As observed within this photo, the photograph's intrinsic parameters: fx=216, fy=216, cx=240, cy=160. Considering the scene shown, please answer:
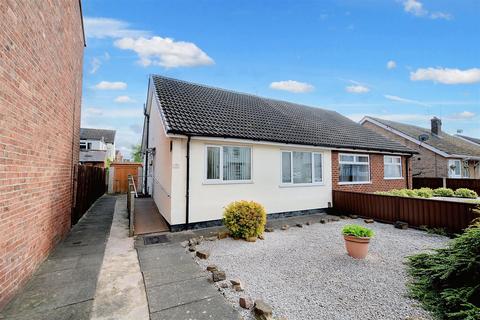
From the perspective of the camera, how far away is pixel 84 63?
876cm

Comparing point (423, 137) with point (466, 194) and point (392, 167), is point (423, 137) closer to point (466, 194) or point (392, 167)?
point (466, 194)

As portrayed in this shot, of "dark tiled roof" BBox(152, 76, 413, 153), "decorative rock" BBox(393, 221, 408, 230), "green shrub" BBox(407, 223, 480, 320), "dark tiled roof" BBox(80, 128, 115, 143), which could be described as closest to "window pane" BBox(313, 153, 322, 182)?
"dark tiled roof" BBox(152, 76, 413, 153)

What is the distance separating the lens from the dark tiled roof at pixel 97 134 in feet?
113

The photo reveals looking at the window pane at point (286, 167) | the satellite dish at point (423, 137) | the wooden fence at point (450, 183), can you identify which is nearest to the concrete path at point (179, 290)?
the window pane at point (286, 167)

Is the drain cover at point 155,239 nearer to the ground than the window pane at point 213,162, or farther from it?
nearer to the ground

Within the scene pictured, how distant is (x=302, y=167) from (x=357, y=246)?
498 centimetres

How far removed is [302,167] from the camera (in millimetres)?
9242

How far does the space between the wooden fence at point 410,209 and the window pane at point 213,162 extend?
5752 mm

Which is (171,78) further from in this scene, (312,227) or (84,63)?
(312,227)

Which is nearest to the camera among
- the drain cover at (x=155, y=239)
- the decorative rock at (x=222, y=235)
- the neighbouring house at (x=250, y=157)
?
the drain cover at (x=155, y=239)

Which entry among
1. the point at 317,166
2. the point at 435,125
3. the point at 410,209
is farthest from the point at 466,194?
the point at 435,125

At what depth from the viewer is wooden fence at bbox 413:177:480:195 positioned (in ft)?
46.3

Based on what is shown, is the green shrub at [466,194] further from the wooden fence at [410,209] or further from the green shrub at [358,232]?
the green shrub at [358,232]

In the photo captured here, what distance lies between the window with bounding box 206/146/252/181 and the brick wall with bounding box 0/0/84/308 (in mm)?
3998
